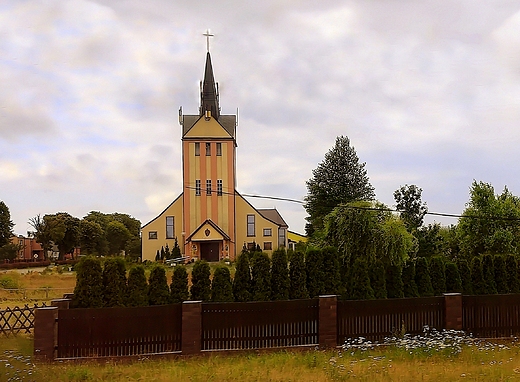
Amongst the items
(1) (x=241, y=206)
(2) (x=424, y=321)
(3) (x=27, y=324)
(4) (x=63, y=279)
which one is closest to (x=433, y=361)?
(2) (x=424, y=321)

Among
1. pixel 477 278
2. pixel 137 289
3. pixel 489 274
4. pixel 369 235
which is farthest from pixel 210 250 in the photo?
pixel 137 289

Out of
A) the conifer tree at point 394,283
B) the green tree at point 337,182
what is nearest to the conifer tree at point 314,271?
the conifer tree at point 394,283

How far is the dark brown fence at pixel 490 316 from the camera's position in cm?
1334

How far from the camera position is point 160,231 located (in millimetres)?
47156

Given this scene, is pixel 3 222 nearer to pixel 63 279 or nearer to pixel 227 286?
pixel 63 279

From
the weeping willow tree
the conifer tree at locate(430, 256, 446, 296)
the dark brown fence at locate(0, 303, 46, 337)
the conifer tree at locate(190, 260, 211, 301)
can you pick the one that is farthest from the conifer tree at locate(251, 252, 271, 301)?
the dark brown fence at locate(0, 303, 46, 337)

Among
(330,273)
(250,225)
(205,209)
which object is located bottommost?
(330,273)

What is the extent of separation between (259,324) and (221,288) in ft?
4.85

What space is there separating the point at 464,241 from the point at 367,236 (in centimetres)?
1621

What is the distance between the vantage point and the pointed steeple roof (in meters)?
50.7

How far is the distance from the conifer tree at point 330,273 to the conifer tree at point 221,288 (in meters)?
2.47

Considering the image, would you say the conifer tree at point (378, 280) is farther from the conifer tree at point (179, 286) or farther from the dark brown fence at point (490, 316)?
the conifer tree at point (179, 286)

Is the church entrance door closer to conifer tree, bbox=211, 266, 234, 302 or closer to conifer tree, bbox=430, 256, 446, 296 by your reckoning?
conifer tree, bbox=430, 256, 446, 296

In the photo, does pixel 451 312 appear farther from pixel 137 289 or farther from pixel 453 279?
pixel 137 289
